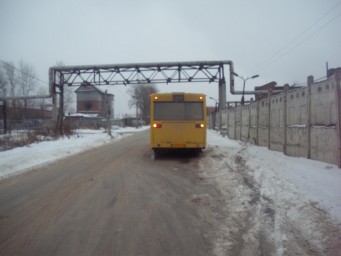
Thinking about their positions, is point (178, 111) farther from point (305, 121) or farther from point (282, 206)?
point (282, 206)

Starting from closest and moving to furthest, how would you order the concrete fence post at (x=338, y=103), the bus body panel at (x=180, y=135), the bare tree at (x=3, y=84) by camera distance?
1. the concrete fence post at (x=338, y=103)
2. the bus body panel at (x=180, y=135)
3. the bare tree at (x=3, y=84)

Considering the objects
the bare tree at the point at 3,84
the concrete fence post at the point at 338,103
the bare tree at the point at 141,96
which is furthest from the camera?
the bare tree at the point at 141,96

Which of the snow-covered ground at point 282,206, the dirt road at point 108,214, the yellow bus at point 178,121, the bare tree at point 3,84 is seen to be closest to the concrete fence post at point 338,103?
the snow-covered ground at point 282,206

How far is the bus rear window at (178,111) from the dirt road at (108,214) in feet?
17.6

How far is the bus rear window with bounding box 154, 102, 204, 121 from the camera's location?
17062 mm

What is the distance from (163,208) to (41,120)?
35.9m

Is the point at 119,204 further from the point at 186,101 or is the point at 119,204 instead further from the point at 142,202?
the point at 186,101

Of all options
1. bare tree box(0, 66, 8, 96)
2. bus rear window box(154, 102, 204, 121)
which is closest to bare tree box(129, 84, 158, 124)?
bare tree box(0, 66, 8, 96)

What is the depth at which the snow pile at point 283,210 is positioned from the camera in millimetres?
5078

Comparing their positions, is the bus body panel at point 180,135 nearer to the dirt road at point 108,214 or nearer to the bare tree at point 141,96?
the dirt road at point 108,214

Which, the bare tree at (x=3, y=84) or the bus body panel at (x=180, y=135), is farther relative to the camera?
the bare tree at (x=3, y=84)

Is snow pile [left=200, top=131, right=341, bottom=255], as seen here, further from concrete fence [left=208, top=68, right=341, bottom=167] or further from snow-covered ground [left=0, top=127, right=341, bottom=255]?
concrete fence [left=208, top=68, right=341, bottom=167]

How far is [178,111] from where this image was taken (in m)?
17.1

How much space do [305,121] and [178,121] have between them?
6484 mm
